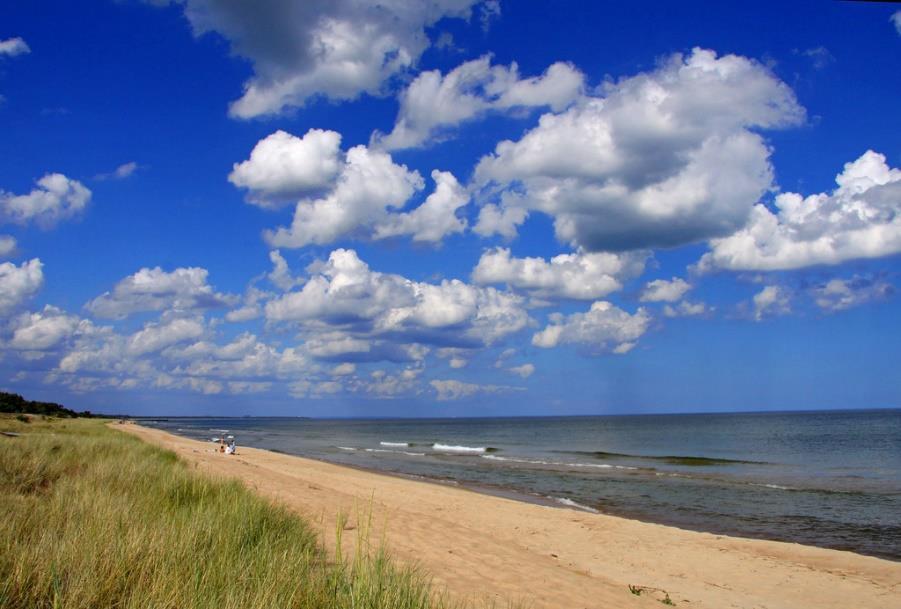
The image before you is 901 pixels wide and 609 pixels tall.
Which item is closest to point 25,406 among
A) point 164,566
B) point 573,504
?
point 573,504

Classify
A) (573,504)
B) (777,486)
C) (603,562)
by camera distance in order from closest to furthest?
(603,562) → (573,504) → (777,486)

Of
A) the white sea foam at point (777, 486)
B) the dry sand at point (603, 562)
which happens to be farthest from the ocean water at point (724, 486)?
the dry sand at point (603, 562)

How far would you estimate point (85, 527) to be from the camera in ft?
19.1

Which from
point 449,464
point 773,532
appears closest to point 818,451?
point 449,464

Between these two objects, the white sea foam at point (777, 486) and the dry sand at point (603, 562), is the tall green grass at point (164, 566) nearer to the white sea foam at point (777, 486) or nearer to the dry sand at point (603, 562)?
the dry sand at point (603, 562)

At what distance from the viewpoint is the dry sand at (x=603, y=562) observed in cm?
943

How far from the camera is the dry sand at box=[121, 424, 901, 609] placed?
9430 millimetres

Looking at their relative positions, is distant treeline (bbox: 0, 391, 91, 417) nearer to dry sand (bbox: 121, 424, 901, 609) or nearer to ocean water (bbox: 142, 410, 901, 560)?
ocean water (bbox: 142, 410, 901, 560)

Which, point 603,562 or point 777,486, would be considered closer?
point 603,562

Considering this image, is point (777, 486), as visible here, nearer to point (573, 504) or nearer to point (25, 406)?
point (573, 504)

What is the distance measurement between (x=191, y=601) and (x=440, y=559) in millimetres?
6714

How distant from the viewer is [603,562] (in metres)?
12.6

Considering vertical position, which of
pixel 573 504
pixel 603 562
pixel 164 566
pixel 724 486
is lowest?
pixel 724 486

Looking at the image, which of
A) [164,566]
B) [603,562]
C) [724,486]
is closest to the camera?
[164,566]
